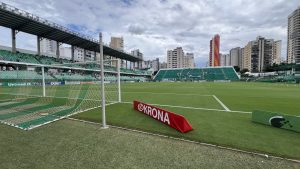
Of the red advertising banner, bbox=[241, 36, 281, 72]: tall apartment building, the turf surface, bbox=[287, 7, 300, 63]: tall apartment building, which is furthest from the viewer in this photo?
bbox=[241, 36, 281, 72]: tall apartment building

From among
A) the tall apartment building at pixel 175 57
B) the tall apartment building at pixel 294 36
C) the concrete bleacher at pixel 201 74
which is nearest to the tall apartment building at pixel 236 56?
the tall apartment building at pixel 175 57

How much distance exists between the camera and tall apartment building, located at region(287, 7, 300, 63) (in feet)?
377

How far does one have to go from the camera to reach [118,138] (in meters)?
5.49

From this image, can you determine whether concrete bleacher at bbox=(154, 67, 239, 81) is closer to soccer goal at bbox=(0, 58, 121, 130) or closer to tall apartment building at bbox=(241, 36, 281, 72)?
→ soccer goal at bbox=(0, 58, 121, 130)

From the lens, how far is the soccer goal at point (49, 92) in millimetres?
8383

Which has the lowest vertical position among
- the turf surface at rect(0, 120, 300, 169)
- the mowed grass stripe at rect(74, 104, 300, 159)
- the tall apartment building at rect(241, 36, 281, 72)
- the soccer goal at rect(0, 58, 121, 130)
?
the turf surface at rect(0, 120, 300, 169)

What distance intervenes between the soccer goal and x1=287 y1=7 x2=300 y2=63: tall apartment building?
130 m

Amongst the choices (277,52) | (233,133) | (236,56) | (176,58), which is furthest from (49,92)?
(236,56)

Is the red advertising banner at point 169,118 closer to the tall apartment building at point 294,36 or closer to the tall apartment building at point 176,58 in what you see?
the tall apartment building at point 294,36

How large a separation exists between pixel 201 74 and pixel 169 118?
3420 inches

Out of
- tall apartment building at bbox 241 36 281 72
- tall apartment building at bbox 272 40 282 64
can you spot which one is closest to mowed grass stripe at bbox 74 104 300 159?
tall apartment building at bbox 241 36 281 72

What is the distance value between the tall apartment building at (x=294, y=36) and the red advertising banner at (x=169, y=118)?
142 metres

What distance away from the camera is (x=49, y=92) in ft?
69.3

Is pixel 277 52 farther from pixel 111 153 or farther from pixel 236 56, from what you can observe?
pixel 111 153
